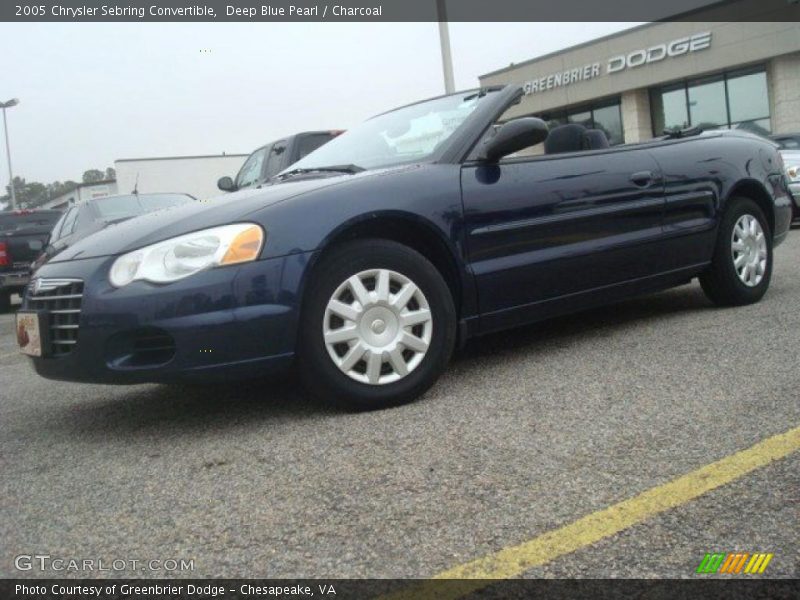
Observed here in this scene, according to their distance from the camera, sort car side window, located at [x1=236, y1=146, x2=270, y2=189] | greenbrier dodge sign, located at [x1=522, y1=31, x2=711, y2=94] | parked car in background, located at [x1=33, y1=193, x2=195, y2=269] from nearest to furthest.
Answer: parked car in background, located at [x1=33, y1=193, x2=195, y2=269], car side window, located at [x1=236, y1=146, x2=270, y2=189], greenbrier dodge sign, located at [x1=522, y1=31, x2=711, y2=94]

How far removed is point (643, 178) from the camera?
4.50 meters

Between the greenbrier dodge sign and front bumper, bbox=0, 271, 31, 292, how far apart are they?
47.5 feet

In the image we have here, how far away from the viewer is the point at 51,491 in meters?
2.70

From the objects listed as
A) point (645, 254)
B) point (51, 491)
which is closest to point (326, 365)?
point (51, 491)

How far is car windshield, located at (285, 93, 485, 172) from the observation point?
404 cm

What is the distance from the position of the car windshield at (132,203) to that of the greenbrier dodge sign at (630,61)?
1433 cm

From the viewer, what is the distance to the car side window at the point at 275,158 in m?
9.95

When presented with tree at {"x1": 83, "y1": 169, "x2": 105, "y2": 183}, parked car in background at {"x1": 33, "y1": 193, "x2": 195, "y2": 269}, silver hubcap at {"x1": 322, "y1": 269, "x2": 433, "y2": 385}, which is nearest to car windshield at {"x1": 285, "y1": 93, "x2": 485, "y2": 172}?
silver hubcap at {"x1": 322, "y1": 269, "x2": 433, "y2": 385}

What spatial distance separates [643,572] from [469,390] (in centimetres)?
176

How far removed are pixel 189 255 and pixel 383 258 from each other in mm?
795

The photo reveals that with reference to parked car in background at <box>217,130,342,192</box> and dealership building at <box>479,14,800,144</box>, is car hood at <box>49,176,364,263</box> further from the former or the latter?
dealership building at <box>479,14,800,144</box>

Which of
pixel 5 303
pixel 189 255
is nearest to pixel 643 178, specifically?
pixel 189 255

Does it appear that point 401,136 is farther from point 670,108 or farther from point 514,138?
point 670,108

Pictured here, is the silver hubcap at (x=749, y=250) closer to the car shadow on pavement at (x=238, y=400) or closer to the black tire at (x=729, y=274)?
the black tire at (x=729, y=274)
